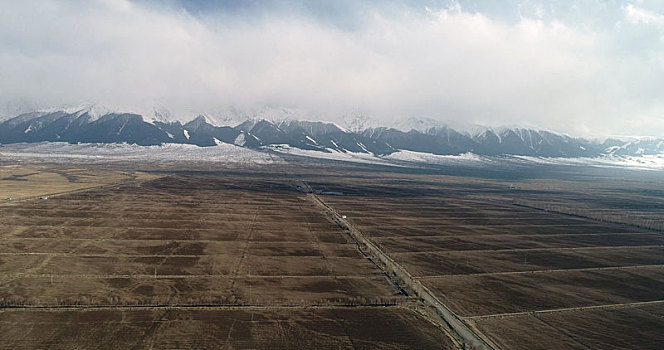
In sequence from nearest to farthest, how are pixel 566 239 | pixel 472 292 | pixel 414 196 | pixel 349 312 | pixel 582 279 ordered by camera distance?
1. pixel 349 312
2. pixel 472 292
3. pixel 582 279
4. pixel 566 239
5. pixel 414 196

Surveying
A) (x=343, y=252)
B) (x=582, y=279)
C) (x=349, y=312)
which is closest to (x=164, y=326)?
(x=349, y=312)

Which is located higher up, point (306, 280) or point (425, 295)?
point (425, 295)

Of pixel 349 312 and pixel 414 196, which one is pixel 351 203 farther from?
pixel 349 312

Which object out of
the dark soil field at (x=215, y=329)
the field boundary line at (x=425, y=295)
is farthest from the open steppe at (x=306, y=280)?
the field boundary line at (x=425, y=295)

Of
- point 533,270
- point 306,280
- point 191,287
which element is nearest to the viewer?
point 191,287

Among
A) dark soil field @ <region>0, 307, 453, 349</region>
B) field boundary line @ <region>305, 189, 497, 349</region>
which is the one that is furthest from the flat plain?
field boundary line @ <region>305, 189, 497, 349</region>

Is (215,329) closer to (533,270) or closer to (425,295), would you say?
(425,295)

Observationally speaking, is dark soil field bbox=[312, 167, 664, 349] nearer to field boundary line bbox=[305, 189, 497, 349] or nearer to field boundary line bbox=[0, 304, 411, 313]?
field boundary line bbox=[305, 189, 497, 349]

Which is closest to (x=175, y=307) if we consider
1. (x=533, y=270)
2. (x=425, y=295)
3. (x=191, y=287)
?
(x=191, y=287)
